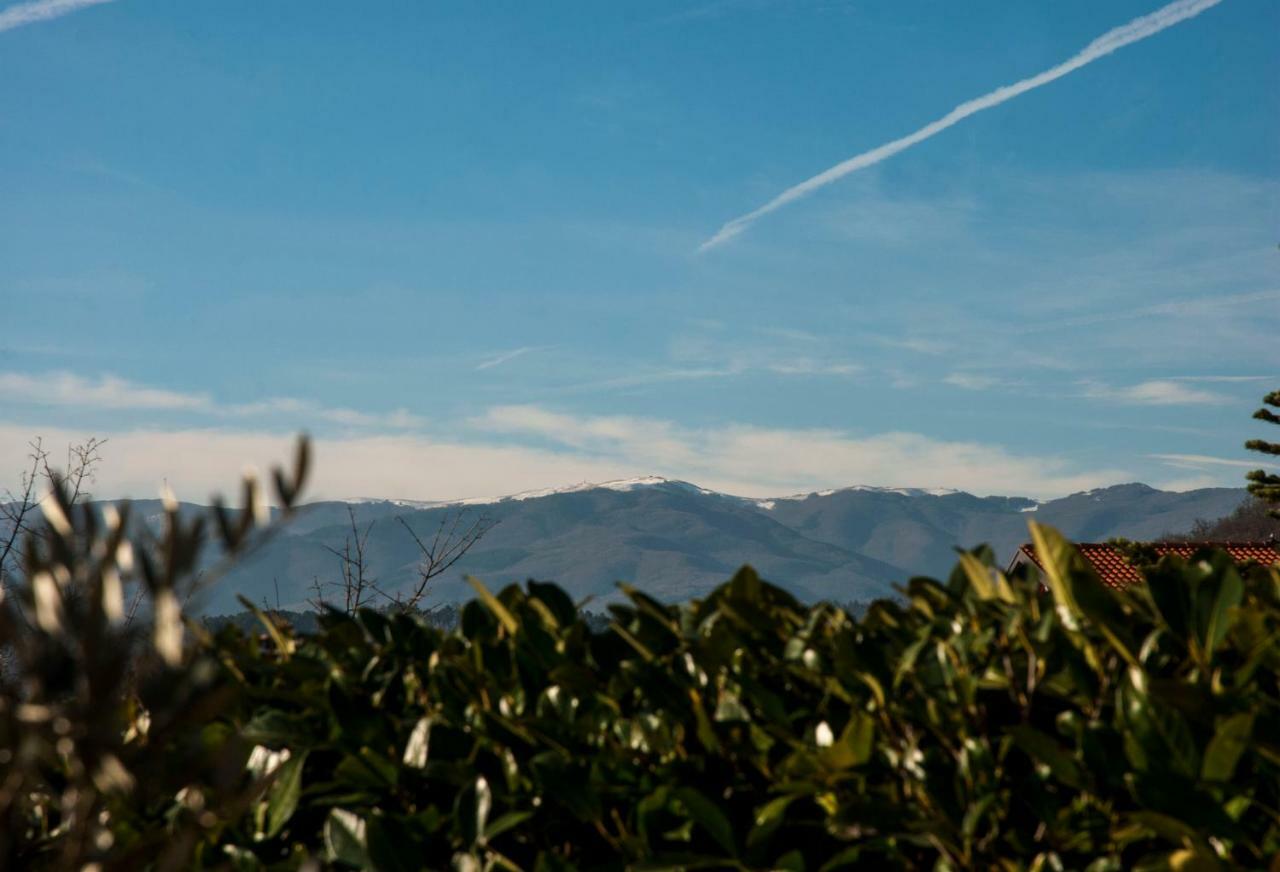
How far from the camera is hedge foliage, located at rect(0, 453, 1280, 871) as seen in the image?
68.6 inches

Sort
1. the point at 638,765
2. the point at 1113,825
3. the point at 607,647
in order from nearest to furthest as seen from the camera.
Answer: the point at 1113,825, the point at 638,765, the point at 607,647

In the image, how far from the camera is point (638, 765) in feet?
6.71

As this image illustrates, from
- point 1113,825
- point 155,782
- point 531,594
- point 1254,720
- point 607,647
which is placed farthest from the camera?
point 531,594

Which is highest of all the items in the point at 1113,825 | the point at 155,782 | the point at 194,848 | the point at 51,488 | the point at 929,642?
the point at 51,488

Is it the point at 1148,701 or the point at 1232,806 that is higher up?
the point at 1148,701

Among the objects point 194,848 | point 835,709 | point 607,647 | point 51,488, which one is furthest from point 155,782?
point 835,709

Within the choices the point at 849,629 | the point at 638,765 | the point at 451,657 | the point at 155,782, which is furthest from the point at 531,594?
the point at 155,782

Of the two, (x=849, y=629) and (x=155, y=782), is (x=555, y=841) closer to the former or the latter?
(x=849, y=629)

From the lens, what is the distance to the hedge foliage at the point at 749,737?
5.72 feet

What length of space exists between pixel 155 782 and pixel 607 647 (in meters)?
0.96

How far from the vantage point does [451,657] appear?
227 centimetres

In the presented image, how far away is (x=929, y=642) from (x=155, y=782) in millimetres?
1257

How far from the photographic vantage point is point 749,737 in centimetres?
203

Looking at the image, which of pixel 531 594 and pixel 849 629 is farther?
pixel 531 594
